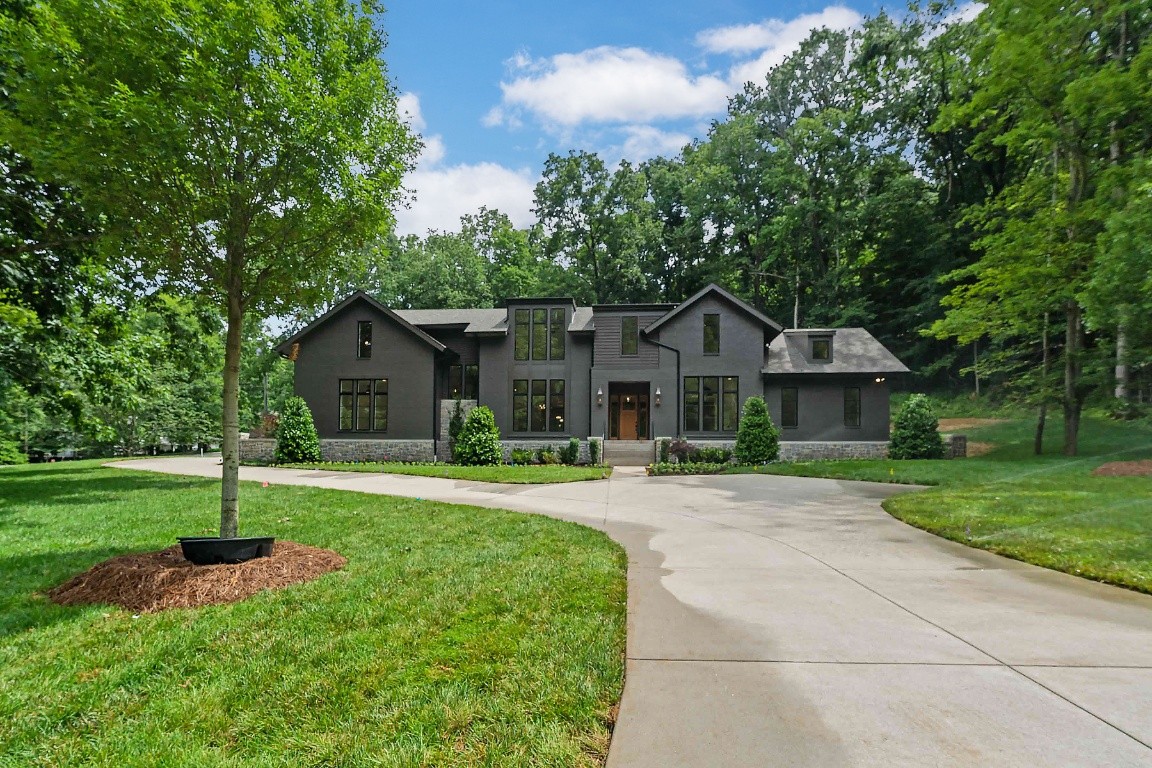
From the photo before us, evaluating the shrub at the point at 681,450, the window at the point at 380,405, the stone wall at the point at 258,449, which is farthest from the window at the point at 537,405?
the stone wall at the point at 258,449

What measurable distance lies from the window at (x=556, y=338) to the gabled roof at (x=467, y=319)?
6.73 ft

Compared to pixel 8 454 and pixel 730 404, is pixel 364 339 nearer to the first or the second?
pixel 730 404

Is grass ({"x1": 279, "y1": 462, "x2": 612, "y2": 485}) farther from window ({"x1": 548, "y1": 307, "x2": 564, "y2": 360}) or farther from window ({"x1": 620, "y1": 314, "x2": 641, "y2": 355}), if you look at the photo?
window ({"x1": 548, "y1": 307, "x2": 564, "y2": 360})

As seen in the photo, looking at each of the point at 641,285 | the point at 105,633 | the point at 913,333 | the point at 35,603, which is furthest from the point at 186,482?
the point at 913,333

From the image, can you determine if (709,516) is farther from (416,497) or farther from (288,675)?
(288,675)

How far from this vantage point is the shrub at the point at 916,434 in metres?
20.0

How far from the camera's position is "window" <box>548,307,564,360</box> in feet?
78.3

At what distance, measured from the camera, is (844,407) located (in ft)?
75.2

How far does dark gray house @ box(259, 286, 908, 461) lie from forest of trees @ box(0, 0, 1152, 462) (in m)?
4.24

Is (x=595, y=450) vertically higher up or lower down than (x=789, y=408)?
lower down

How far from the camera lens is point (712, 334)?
2320cm

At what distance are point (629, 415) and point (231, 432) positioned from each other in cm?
1994

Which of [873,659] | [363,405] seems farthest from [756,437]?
[873,659]

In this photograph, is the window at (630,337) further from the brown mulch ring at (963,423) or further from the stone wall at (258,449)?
the brown mulch ring at (963,423)
